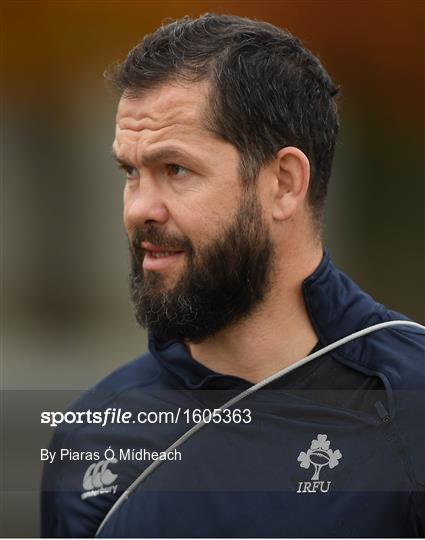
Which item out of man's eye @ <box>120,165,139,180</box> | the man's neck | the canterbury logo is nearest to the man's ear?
the man's neck

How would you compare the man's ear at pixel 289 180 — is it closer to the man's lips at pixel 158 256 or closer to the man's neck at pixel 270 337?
the man's neck at pixel 270 337

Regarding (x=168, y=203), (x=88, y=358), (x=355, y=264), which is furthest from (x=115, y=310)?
(x=168, y=203)

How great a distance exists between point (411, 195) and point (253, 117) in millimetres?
3326

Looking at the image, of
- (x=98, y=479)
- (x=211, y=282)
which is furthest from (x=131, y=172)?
(x=98, y=479)

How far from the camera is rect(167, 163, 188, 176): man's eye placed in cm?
239

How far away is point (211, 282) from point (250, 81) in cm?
52

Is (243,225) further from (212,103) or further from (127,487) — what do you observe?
(127,487)

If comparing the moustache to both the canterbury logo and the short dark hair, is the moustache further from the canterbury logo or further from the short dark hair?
the canterbury logo

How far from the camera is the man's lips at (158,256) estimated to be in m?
2.42

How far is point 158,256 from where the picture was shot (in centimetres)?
244

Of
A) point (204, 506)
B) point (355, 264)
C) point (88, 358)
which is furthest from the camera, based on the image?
point (88, 358)

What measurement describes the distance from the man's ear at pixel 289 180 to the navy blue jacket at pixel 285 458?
176 mm

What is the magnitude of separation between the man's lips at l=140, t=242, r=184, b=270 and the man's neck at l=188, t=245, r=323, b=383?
9.4 inches

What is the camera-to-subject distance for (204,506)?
91.7 inches
